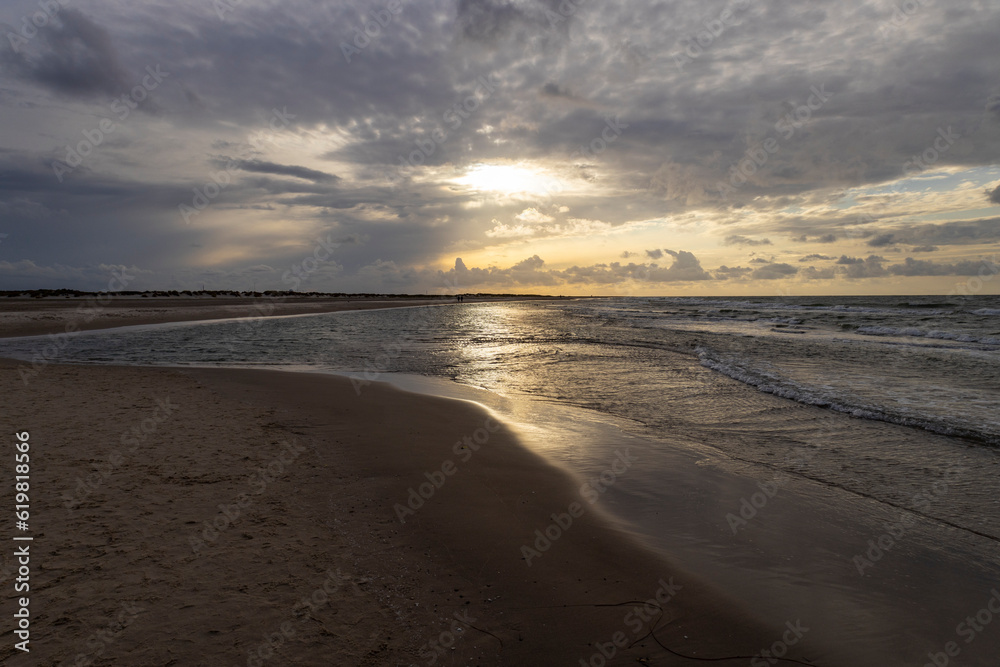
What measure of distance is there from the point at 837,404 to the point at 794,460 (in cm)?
460

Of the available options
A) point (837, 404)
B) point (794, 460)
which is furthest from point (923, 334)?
point (794, 460)

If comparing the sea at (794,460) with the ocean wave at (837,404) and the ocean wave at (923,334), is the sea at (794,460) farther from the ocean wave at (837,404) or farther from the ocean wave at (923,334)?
the ocean wave at (923,334)

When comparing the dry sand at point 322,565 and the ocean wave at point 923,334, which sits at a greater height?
the dry sand at point 322,565

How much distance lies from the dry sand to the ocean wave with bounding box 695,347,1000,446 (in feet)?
25.9

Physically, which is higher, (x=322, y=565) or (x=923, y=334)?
(x=322, y=565)

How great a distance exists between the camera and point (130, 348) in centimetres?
2058

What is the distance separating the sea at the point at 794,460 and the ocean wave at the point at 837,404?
0.19 feet

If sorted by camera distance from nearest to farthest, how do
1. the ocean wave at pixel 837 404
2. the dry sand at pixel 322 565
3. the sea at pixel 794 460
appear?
the dry sand at pixel 322 565, the sea at pixel 794 460, the ocean wave at pixel 837 404

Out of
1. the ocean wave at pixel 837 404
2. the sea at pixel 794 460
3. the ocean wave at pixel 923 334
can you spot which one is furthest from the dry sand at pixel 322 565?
the ocean wave at pixel 923 334

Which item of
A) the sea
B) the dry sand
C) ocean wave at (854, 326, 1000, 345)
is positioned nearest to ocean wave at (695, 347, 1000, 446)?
the sea

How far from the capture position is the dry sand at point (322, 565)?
3277 mm

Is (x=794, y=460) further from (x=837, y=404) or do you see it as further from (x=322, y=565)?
(x=322, y=565)

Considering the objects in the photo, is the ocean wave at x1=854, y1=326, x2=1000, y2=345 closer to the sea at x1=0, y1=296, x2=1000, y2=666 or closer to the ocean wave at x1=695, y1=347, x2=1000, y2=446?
the sea at x1=0, y1=296, x2=1000, y2=666

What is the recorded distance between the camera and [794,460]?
300 inches
